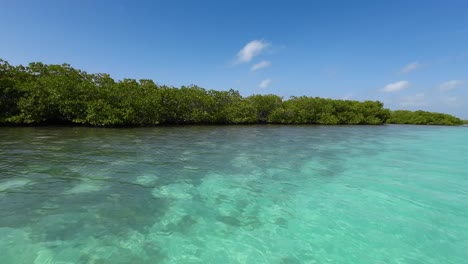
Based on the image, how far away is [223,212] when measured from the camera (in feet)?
17.8

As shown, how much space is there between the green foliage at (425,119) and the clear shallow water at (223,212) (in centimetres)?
5558

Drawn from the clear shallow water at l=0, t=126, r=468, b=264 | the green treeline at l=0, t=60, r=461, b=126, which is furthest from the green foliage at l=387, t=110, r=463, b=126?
the clear shallow water at l=0, t=126, r=468, b=264

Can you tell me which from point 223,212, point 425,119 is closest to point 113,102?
point 223,212

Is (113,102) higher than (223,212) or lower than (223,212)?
higher

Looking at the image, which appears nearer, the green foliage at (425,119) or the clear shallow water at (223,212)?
the clear shallow water at (223,212)

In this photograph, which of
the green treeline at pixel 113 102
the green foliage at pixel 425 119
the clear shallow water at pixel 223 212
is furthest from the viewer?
the green foliage at pixel 425 119

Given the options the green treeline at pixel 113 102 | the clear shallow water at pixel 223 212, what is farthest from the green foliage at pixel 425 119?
the clear shallow water at pixel 223 212

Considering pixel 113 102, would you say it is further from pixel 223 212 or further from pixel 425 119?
pixel 425 119

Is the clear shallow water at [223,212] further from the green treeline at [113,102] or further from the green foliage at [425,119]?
the green foliage at [425,119]

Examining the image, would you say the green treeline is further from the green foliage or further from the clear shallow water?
the green foliage

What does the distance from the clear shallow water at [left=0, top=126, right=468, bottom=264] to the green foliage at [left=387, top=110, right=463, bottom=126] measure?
55.6 meters

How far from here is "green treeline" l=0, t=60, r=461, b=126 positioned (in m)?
20.2

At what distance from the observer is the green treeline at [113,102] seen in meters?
20.2

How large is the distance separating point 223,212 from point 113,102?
21.3 metres
